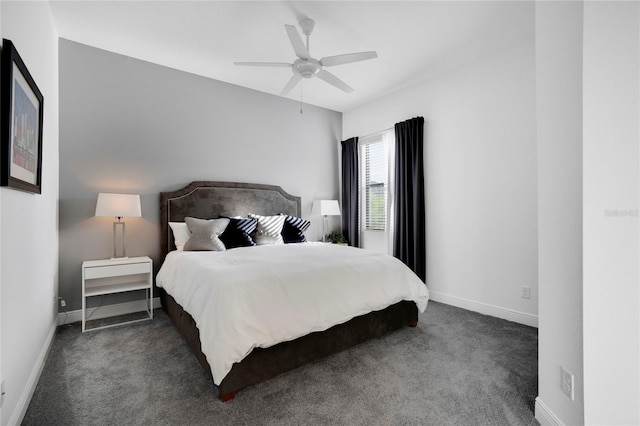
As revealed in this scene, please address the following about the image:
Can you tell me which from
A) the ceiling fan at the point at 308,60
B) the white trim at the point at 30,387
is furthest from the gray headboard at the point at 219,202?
the ceiling fan at the point at 308,60

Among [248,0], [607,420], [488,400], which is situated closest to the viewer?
[607,420]

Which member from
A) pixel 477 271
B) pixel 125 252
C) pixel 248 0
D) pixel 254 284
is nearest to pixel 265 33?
pixel 248 0

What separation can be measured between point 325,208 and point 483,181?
2.28 metres

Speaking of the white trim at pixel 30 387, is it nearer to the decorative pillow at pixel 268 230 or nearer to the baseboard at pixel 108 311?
the baseboard at pixel 108 311

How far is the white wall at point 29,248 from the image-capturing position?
1431 millimetres

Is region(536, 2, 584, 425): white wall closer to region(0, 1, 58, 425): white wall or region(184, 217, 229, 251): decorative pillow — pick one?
region(0, 1, 58, 425): white wall

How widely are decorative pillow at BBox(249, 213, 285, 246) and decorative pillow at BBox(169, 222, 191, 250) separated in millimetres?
809

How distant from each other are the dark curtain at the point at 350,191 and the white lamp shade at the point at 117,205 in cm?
314

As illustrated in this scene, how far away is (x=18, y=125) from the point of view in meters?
1.56

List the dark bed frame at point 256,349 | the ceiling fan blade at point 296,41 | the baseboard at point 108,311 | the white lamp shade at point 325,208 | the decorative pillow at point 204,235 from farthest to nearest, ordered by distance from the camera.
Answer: the white lamp shade at point 325,208, the decorative pillow at point 204,235, the baseboard at point 108,311, the ceiling fan blade at point 296,41, the dark bed frame at point 256,349

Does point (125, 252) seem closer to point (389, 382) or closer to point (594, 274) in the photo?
point (389, 382)

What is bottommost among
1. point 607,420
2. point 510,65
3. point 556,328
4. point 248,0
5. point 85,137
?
point 607,420

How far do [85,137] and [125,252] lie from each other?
1333 millimetres

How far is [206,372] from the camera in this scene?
193cm
